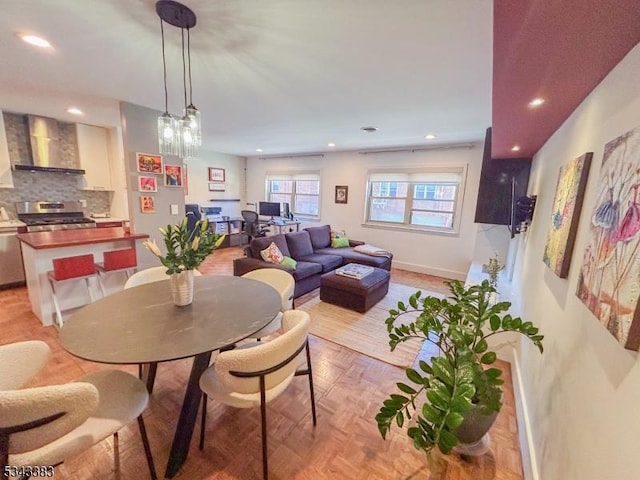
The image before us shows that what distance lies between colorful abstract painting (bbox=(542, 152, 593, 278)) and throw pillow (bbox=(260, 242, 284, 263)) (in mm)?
2853

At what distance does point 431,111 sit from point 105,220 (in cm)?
529

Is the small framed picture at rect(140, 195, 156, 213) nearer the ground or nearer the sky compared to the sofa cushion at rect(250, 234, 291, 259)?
nearer the sky

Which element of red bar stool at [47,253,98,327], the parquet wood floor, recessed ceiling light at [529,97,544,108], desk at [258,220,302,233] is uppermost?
recessed ceiling light at [529,97,544,108]

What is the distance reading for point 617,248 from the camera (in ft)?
2.71

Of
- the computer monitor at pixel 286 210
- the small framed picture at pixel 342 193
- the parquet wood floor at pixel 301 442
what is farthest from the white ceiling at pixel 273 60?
the computer monitor at pixel 286 210

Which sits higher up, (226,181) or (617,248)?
(226,181)

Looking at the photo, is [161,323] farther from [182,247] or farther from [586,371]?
[586,371]

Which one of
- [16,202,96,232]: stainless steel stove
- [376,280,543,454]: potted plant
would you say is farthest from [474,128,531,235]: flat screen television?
[16,202,96,232]: stainless steel stove

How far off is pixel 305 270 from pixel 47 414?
116 inches

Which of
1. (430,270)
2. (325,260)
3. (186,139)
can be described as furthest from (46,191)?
(430,270)

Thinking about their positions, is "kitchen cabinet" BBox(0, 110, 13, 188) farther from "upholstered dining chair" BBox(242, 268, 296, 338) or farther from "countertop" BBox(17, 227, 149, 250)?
"upholstered dining chair" BBox(242, 268, 296, 338)

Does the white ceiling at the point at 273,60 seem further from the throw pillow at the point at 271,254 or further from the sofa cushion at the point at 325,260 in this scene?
the sofa cushion at the point at 325,260

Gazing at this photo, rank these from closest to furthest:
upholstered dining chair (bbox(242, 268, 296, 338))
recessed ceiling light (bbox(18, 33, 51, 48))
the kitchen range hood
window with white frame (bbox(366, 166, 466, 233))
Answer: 1. recessed ceiling light (bbox(18, 33, 51, 48))
2. upholstered dining chair (bbox(242, 268, 296, 338))
3. the kitchen range hood
4. window with white frame (bbox(366, 166, 466, 233))

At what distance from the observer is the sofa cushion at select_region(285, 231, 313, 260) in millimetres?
4352
